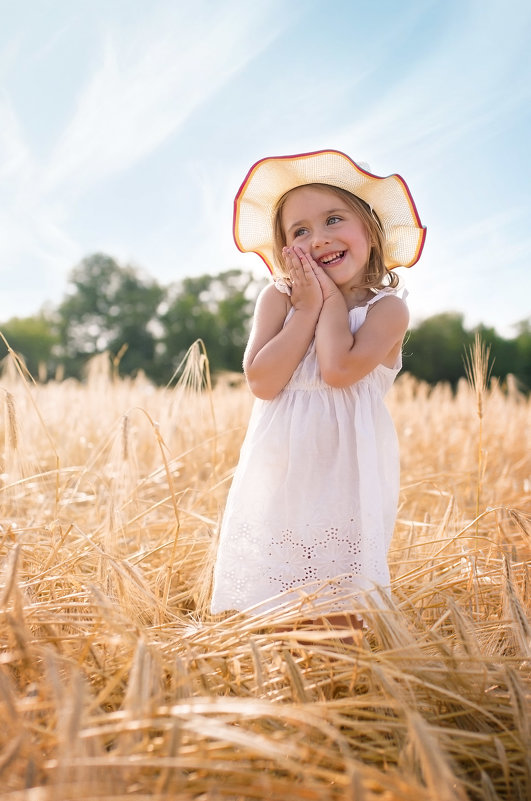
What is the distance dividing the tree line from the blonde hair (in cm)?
2264

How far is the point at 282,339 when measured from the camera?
1423 mm

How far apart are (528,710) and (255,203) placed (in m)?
1.36

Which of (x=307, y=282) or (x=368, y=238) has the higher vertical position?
(x=368, y=238)

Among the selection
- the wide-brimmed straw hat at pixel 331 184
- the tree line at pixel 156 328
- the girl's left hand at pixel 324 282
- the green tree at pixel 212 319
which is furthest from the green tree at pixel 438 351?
the girl's left hand at pixel 324 282

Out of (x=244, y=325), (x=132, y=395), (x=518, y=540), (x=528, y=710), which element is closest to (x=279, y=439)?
(x=528, y=710)

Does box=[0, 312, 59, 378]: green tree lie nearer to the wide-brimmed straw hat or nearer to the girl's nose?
the wide-brimmed straw hat

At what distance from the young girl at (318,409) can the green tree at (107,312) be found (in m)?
24.5

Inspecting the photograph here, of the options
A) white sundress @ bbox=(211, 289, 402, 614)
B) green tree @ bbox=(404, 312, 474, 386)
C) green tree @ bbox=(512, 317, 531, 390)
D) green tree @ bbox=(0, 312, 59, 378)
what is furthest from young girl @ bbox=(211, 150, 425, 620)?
green tree @ bbox=(0, 312, 59, 378)

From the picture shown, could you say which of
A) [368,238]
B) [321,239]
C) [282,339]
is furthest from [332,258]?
[282,339]

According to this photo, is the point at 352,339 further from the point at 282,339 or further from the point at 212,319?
the point at 212,319

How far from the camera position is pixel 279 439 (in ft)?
4.71

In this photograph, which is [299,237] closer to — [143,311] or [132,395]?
[132,395]

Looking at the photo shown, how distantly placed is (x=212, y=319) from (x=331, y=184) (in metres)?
26.4

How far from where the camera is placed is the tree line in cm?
2407
